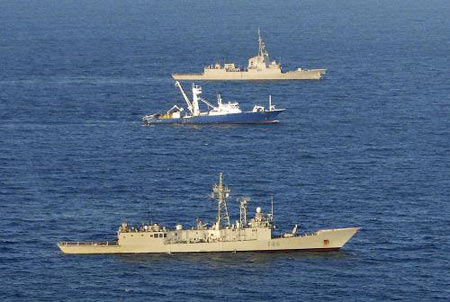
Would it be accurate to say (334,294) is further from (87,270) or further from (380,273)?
(87,270)

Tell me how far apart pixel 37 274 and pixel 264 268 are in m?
26.4

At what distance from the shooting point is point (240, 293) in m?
189

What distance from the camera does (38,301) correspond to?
187125 millimetres

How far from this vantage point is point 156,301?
7343 inches

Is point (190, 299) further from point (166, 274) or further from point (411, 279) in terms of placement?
point (411, 279)

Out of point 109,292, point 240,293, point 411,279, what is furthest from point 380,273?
point 109,292

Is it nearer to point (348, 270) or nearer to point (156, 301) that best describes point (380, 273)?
point (348, 270)

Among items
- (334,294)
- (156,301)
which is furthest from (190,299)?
(334,294)

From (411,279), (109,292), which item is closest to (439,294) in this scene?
(411,279)

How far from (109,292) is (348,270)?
28.6 meters

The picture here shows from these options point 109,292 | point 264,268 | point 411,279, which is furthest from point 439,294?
point 109,292

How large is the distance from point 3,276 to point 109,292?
13967 mm

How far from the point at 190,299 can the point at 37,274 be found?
20.2 meters

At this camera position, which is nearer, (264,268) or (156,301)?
(156,301)
